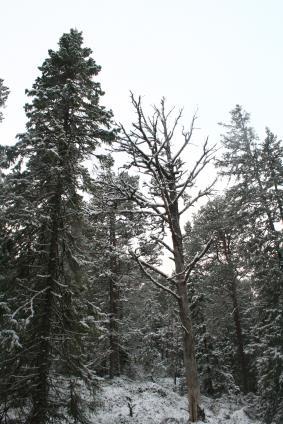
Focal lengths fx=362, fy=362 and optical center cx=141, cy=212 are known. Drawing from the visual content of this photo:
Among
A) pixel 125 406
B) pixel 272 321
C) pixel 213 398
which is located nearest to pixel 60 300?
pixel 125 406

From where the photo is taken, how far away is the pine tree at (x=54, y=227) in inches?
401

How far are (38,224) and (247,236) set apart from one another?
43.3 feet

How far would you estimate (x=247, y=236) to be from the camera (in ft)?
67.3

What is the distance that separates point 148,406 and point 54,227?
497 inches

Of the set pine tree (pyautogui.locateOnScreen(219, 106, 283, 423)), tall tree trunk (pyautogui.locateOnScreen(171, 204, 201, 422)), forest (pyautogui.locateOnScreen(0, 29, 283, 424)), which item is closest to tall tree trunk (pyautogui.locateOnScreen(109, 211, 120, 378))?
forest (pyautogui.locateOnScreen(0, 29, 283, 424))

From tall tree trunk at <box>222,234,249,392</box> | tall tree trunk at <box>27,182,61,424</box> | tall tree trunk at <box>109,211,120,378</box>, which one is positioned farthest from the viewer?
tall tree trunk at <box>222,234,249,392</box>

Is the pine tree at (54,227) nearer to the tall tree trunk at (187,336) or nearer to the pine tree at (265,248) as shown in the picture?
the tall tree trunk at (187,336)

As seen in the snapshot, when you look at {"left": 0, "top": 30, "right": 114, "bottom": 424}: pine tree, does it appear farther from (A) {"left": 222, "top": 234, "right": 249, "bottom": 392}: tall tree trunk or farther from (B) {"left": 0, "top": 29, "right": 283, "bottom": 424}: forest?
(A) {"left": 222, "top": 234, "right": 249, "bottom": 392}: tall tree trunk

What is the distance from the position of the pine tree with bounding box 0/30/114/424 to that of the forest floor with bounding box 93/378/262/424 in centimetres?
533

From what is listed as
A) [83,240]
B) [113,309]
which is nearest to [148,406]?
[113,309]

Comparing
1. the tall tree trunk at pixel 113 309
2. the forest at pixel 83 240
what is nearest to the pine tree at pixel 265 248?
the forest at pixel 83 240

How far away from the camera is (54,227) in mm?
11695

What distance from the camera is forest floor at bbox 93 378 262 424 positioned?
1664cm

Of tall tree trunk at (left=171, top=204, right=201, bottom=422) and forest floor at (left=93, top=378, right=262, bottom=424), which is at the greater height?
tall tree trunk at (left=171, top=204, right=201, bottom=422)
